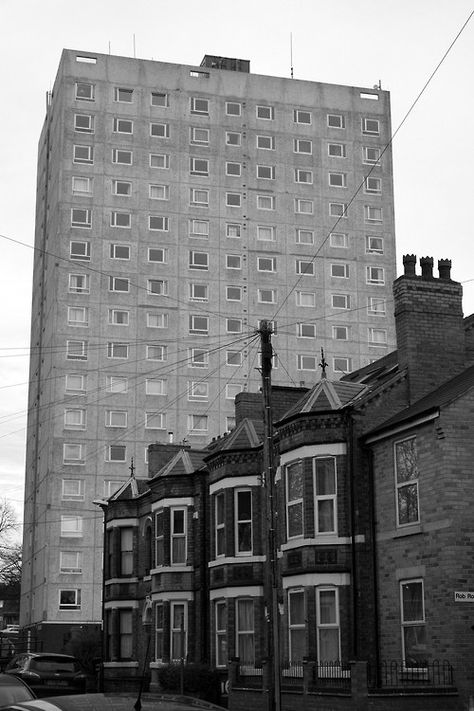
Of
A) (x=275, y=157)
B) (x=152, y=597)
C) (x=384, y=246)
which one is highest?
(x=275, y=157)

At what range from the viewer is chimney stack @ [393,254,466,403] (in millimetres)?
28312

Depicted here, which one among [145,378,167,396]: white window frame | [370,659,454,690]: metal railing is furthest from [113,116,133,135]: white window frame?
[370,659,454,690]: metal railing

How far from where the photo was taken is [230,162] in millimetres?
79250

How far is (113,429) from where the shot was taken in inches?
2822

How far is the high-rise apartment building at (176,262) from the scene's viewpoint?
7162 centimetres

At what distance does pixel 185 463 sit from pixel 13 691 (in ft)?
76.9

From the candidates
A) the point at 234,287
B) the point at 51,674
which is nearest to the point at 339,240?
the point at 234,287

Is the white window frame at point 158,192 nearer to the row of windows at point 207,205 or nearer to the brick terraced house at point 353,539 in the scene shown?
the row of windows at point 207,205

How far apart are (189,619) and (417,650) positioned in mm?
12204

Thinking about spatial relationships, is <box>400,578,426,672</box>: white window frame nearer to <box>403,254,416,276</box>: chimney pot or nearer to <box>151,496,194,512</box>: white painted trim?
<box>403,254,416,276</box>: chimney pot

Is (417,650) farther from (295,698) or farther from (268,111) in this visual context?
(268,111)

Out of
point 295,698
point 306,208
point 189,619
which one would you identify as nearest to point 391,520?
point 295,698

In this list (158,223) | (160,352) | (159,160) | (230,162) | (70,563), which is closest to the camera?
(70,563)

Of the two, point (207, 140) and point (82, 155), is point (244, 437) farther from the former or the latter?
point (207, 140)
